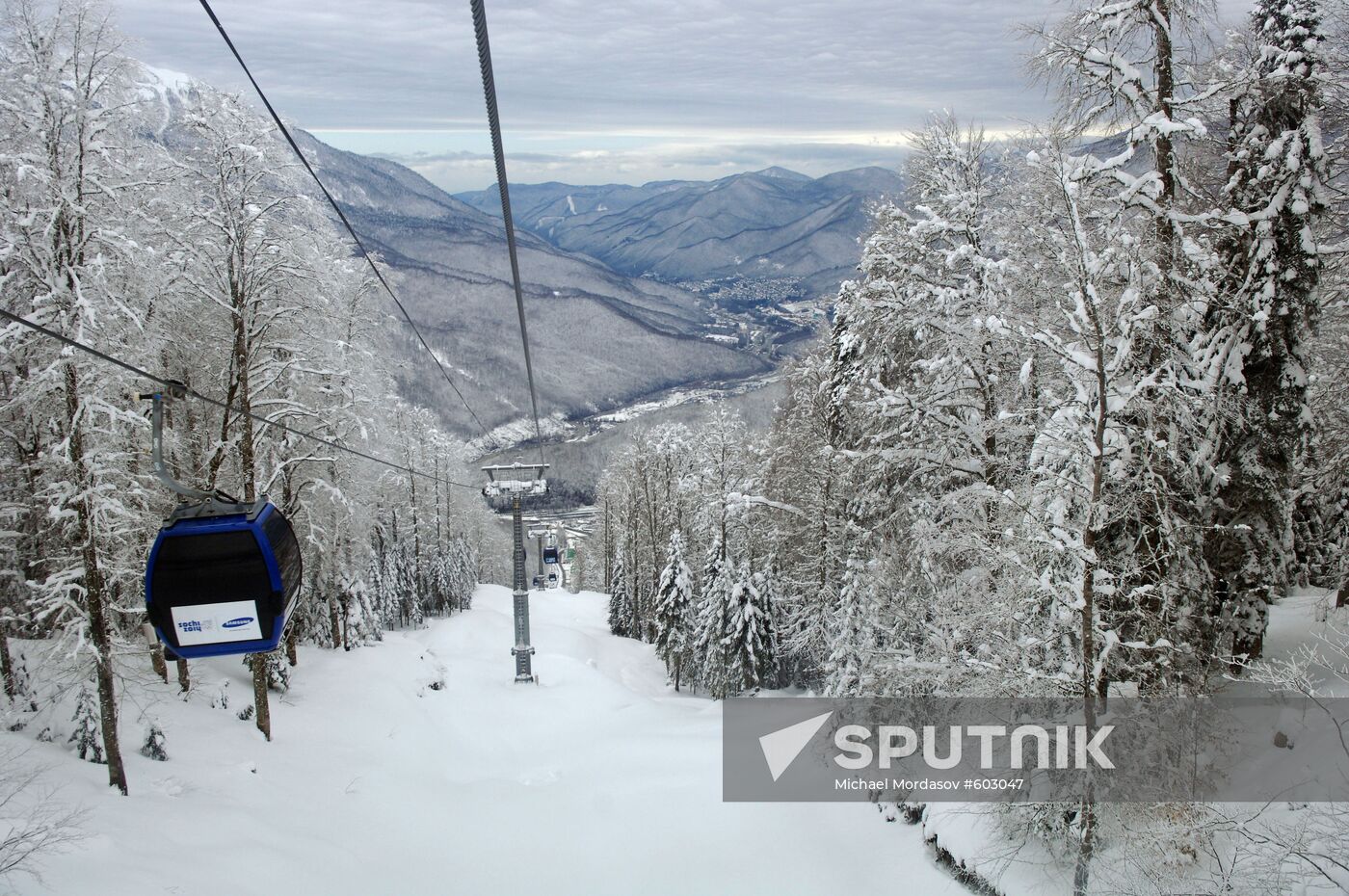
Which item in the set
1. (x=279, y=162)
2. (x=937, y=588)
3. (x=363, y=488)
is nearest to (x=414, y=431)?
(x=363, y=488)

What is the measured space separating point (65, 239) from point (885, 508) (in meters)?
14.4

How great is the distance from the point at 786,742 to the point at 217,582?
1596 cm

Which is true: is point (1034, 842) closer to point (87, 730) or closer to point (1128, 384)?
point (1128, 384)

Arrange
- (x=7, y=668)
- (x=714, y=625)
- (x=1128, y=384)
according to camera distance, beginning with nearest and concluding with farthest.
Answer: (x=1128, y=384) < (x=7, y=668) < (x=714, y=625)

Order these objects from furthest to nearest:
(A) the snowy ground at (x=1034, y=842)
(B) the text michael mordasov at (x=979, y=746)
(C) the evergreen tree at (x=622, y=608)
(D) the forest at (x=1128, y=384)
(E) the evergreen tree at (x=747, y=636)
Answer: (C) the evergreen tree at (x=622, y=608), (E) the evergreen tree at (x=747, y=636), (A) the snowy ground at (x=1034, y=842), (B) the text michael mordasov at (x=979, y=746), (D) the forest at (x=1128, y=384)

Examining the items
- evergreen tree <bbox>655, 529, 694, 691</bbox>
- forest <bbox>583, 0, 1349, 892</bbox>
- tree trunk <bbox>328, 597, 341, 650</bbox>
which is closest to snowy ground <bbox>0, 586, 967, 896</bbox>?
tree trunk <bbox>328, 597, 341, 650</bbox>

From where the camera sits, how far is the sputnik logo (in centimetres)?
1861

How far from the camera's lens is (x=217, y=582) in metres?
6.84

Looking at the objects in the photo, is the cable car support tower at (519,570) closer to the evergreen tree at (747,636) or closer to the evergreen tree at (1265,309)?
the evergreen tree at (747,636)

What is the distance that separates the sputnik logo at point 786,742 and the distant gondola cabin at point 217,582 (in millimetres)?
13803

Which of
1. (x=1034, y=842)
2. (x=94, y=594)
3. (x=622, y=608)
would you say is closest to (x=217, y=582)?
(x=94, y=594)

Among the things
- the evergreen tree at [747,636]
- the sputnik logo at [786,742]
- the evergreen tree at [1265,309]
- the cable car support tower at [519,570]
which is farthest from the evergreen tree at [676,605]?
the evergreen tree at [1265,309]

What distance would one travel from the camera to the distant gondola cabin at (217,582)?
264 inches

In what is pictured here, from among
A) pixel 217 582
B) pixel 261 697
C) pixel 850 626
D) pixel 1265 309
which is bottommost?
pixel 261 697
